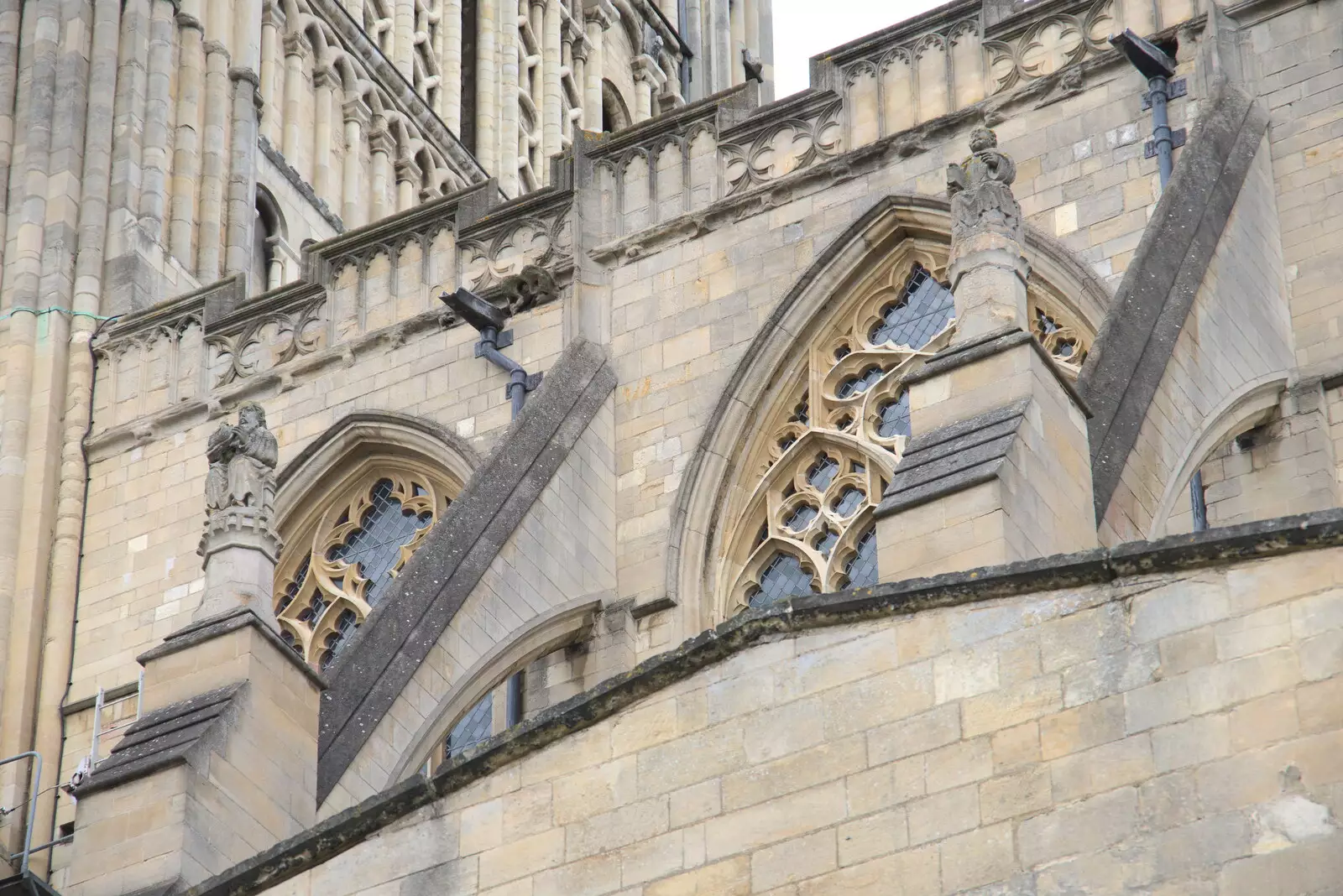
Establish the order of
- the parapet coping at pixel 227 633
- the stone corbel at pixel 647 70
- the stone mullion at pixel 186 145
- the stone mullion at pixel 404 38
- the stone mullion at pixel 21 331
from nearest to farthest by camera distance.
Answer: the parapet coping at pixel 227 633 → the stone mullion at pixel 21 331 → the stone mullion at pixel 186 145 → the stone mullion at pixel 404 38 → the stone corbel at pixel 647 70

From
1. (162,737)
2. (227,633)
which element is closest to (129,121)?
(227,633)

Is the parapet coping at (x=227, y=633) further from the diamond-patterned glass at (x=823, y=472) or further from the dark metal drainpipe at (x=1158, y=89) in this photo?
the dark metal drainpipe at (x=1158, y=89)

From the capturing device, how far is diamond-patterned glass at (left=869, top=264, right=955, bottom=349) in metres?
20.6

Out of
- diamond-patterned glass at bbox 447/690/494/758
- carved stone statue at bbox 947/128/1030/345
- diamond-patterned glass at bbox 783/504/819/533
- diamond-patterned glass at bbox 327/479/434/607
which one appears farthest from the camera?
diamond-patterned glass at bbox 327/479/434/607

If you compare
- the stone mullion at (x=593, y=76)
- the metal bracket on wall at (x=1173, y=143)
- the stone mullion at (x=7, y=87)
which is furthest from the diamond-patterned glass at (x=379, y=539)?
the stone mullion at (x=593, y=76)

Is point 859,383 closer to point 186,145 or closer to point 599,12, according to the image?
point 186,145

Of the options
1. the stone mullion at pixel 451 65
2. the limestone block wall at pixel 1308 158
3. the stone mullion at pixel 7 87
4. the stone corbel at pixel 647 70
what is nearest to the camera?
the limestone block wall at pixel 1308 158

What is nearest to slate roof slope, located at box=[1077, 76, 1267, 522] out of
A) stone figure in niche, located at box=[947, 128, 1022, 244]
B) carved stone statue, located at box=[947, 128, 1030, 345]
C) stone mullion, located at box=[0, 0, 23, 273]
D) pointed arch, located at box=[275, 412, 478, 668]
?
carved stone statue, located at box=[947, 128, 1030, 345]

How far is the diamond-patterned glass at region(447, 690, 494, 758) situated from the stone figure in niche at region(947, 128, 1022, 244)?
564 cm

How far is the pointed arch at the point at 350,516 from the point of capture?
22266mm

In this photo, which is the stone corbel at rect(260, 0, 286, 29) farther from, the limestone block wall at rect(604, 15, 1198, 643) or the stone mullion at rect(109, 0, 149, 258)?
the limestone block wall at rect(604, 15, 1198, 643)

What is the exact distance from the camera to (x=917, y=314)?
68.2 ft

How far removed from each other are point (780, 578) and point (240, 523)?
3878 millimetres

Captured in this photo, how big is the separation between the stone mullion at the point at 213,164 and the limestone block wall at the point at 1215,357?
9697 millimetres
